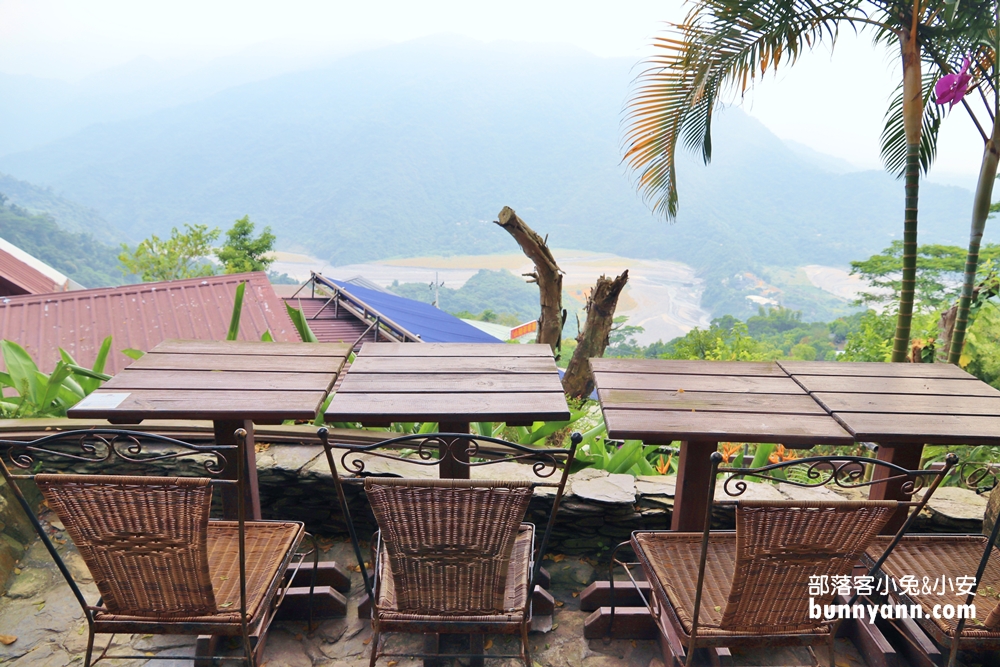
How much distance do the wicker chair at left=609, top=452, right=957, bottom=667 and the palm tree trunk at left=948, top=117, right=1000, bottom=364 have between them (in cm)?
198

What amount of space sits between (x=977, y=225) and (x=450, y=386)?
2593 mm

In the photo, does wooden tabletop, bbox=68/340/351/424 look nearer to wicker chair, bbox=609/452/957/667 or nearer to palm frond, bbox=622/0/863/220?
wicker chair, bbox=609/452/957/667

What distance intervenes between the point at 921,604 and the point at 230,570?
157 centimetres

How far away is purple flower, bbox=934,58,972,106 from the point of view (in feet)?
7.82

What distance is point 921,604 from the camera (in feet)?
4.49

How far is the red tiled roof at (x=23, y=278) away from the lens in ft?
31.1

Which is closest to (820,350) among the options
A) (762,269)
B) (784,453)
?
(784,453)

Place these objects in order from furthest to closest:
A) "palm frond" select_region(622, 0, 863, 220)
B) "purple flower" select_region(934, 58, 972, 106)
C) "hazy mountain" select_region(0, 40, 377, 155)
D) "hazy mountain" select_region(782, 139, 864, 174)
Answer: "hazy mountain" select_region(0, 40, 377, 155) → "hazy mountain" select_region(782, 139, 864, 174) → "palm frond" select_region(622, 0, 863, 220) → "purple flower" select_region(934, 58, 972, 106)

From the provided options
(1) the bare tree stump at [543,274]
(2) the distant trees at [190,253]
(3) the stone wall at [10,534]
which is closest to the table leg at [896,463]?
(1) the bare tree stump at [543,274]

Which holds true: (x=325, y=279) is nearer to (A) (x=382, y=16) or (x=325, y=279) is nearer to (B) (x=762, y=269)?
(B) (x=762, y=269)

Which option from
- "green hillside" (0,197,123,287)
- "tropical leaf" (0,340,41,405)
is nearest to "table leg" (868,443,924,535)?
"tropical leaf" (0,340,41,405)

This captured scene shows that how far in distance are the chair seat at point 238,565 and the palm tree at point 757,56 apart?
7.73 feet

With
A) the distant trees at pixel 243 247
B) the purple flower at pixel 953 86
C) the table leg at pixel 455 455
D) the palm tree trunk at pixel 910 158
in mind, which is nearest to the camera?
the table leg at pixel 455 455

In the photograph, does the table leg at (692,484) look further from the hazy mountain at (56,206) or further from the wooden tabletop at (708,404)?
the hazy mountain at (56,206)
